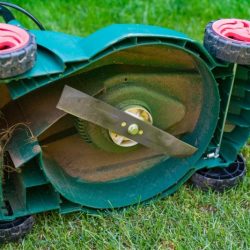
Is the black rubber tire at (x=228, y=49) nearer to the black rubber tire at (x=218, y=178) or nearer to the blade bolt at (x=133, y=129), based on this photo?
the blade bolt at (x=133, y=129)

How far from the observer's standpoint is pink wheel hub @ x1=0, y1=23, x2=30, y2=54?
1.79m

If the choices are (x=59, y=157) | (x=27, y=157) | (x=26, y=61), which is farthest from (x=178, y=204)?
(x=26, y=61)

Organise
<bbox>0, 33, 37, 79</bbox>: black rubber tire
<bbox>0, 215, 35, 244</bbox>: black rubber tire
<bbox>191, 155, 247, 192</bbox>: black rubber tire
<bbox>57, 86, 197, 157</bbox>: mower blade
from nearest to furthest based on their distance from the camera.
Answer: <bbox>0, 33, 37, 79</bbox>: black rubber tire
<bbox>57, 86, 197, 157</bbox>: mower blade
<bbox>0, 215, 35, 244</bbox>: black rubber tire
<bbox>191, 155, 247, 192</bbox>: black rubber tire

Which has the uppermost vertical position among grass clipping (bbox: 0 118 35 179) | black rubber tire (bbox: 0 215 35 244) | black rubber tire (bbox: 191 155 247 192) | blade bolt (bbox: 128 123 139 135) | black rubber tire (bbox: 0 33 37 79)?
black rubber tire (bbox: 0 33 37 79)

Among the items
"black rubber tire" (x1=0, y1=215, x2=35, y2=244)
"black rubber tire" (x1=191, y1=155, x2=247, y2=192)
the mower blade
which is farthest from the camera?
"black rubber tire" (x1=191, y1=155, x2=247, y2=192)

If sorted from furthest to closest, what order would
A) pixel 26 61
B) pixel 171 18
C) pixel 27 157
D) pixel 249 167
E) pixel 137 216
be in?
pixel 171 18 < pixel 249 167 < pixel 137 216 < pixel 27 157 < pixel 26 61

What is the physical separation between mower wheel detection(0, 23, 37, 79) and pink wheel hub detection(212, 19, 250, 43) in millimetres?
735

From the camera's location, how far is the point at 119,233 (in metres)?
2.19

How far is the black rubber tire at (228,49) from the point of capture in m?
2.08

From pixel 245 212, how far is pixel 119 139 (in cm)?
58

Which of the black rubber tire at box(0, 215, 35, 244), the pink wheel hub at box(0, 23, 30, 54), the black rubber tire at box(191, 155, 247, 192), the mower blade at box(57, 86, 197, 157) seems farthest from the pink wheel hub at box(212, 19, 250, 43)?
the black rubber tire at box(0, 215, 35, 244)

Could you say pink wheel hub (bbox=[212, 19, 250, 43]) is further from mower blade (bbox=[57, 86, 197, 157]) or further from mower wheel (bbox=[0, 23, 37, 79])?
mower wheel (bbox=[0, 23, 37, 79])

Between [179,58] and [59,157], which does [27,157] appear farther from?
[179,58]

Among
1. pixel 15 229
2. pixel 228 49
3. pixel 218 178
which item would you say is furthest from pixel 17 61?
pixel 218 178
